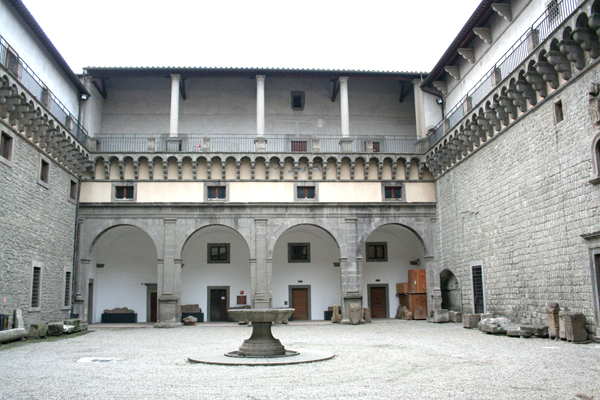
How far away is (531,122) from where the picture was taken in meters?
18.3

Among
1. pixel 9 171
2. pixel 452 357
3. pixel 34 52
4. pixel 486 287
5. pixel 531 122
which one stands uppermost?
pixel 34 52

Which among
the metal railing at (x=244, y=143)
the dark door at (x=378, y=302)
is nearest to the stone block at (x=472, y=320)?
the dark door at (x=378, y=302)

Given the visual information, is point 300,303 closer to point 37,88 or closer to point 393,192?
point 393,192

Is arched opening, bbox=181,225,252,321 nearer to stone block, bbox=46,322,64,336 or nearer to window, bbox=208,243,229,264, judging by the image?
window, bbox=208,243,229,264

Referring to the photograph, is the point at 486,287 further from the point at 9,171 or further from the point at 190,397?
the point at 9,171

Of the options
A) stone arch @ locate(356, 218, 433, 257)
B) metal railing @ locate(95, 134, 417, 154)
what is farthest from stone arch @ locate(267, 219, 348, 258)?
metal railing @ locate(95, 134, 417, 154)

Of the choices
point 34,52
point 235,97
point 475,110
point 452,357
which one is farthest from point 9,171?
point 475,110

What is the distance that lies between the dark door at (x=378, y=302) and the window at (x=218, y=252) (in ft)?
28.5

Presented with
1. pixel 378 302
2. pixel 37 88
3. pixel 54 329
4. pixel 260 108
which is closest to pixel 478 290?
pixel 378 302

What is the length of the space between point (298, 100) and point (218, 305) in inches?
494

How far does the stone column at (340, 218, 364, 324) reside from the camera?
26.5 metres

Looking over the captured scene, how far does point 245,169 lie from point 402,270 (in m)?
11.3

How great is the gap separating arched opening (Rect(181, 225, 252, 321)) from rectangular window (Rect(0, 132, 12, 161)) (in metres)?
12.0

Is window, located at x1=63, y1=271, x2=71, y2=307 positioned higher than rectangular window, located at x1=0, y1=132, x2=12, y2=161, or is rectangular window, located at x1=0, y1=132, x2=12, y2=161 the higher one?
rectangular window, located at x1=0, y1=132, x2=12, y2=161
